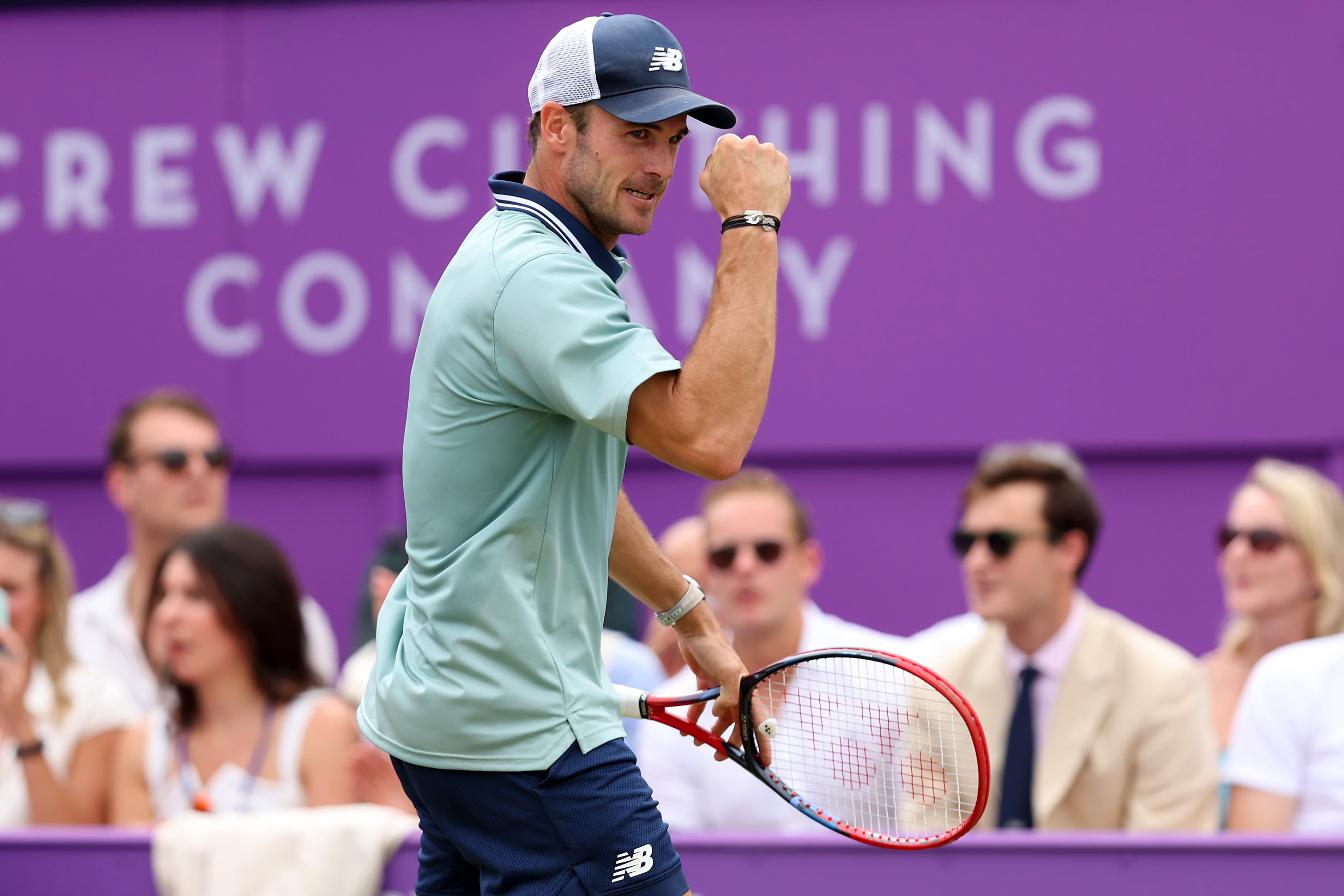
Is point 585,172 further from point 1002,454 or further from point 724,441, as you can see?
point 1002,454

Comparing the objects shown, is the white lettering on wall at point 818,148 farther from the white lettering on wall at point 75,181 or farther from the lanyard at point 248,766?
the lanyard at point 248,766

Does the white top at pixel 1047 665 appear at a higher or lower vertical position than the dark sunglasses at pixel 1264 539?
lower

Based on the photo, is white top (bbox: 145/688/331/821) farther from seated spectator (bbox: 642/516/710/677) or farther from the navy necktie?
the navy necktie

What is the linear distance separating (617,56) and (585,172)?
0.53 feet

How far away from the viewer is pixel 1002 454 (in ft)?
14.6

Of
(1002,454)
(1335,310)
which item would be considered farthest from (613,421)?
(1335,310)

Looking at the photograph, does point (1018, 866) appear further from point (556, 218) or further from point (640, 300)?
point (640, 300)

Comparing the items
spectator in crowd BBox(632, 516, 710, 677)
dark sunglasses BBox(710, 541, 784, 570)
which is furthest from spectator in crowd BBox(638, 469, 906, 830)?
spectator in crowd BBox(632, 516, 710, 677)

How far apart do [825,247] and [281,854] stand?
3.87 m

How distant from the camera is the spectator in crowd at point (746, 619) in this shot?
4.09 m

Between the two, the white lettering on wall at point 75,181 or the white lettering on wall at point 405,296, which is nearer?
the white lettering on wall at point 405,296

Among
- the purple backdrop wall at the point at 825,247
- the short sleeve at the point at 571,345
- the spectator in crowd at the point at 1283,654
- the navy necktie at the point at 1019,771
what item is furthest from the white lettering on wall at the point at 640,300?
the short sleeve at the point at 571,345

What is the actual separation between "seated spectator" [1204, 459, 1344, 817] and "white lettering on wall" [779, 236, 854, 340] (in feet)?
7.56

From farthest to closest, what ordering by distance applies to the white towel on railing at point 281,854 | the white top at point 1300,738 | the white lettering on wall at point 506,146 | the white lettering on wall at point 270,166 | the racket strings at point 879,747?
the white lettering on wall at point 270,166 < the white lettering on wall at point 506,146 < the white top at point 1300,738 < the white towel on railing at point 281,854 < the racket strings at point 879,747
